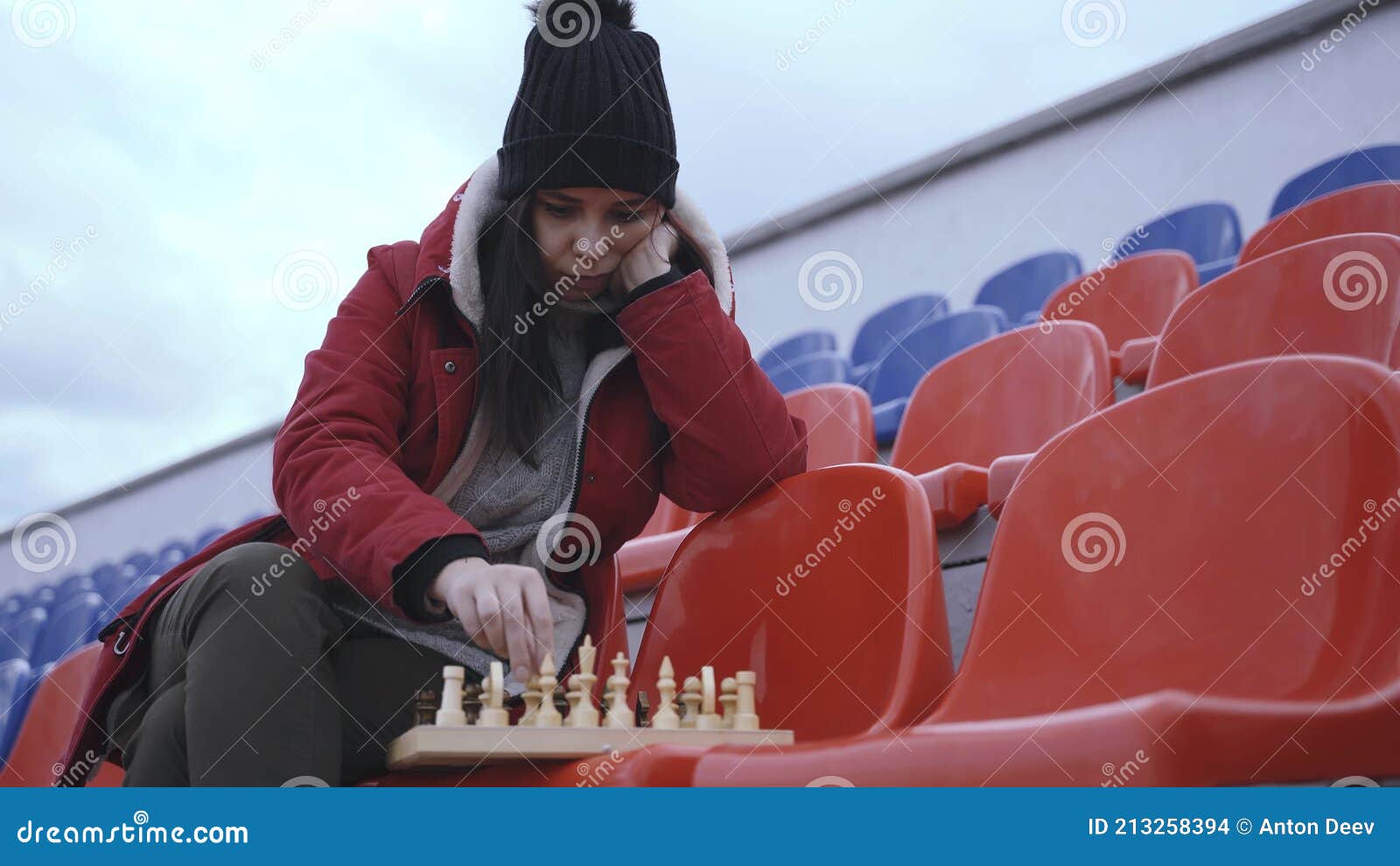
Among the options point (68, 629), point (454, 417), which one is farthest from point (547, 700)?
point (68, 629)

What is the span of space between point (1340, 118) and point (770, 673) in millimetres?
3155

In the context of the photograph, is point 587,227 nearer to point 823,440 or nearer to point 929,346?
point 823,440

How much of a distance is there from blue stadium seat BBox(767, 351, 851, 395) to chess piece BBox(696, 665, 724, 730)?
2475 millimetres

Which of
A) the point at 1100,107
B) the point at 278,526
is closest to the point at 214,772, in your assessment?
the point at 278,526

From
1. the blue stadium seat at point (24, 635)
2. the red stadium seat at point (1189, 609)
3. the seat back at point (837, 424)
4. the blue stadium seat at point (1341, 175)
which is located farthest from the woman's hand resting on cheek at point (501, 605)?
the blue stadium seat at point (24, 635)

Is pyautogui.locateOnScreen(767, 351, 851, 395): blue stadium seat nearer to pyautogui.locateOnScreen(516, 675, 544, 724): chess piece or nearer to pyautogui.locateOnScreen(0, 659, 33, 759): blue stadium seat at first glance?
pyautogui.locateOnScreen(0, 659, 33, 759): blue stadium seat

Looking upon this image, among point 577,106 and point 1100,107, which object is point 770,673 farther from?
point 1100,107

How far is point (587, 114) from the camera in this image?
54.6 inches

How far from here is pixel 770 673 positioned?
1405mm

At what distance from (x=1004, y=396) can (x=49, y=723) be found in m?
2.11

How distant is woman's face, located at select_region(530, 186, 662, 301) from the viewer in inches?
56.1

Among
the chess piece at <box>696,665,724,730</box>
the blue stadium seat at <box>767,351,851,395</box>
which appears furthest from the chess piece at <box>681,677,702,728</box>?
the blue stadium seat at <box>767,351,851,395</box>

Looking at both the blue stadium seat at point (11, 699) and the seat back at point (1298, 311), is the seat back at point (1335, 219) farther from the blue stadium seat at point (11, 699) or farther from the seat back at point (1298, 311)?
the blue stadium seat at point (11, 699)

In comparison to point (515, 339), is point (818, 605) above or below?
below
